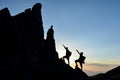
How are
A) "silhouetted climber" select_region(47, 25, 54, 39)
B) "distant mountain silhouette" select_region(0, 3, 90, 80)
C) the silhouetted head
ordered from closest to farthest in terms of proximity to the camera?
"distant mountain silhouette" select_region(0, 3, 90, 80) < "silhouetted climber" select_region(47, 25, 54, 39) < the silhouetted head

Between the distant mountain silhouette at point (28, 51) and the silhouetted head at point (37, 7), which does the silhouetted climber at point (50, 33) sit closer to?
the distant mountain silhouette at point (28, 51)

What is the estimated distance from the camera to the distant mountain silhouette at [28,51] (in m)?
50.2

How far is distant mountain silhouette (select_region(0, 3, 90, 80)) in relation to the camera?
5019cm

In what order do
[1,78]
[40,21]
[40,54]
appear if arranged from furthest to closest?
[40,21] < [40,54] < [1,78]

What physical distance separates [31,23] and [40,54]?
955cm

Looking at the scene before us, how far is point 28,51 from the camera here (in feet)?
183

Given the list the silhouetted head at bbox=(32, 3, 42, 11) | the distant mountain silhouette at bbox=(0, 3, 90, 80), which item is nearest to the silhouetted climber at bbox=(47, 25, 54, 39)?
the distant mountain silhouette at bbox=(0, 3, 90, 80)

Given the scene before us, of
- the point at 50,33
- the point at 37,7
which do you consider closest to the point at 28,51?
the point at 50,33

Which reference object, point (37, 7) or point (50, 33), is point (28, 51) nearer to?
point (50, 33)

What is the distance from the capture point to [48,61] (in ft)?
189

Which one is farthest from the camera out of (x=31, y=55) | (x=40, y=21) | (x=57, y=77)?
(x=40, y=21)

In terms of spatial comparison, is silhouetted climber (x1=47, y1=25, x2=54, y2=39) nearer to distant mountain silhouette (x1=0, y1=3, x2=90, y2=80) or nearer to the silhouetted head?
distant mountain silhouette (x1=0, y1=3, x2=90, y2=80)

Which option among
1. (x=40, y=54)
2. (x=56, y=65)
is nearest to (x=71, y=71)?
(x=56, y=65)

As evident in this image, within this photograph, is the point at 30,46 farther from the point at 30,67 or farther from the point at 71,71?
the point at 71,71
